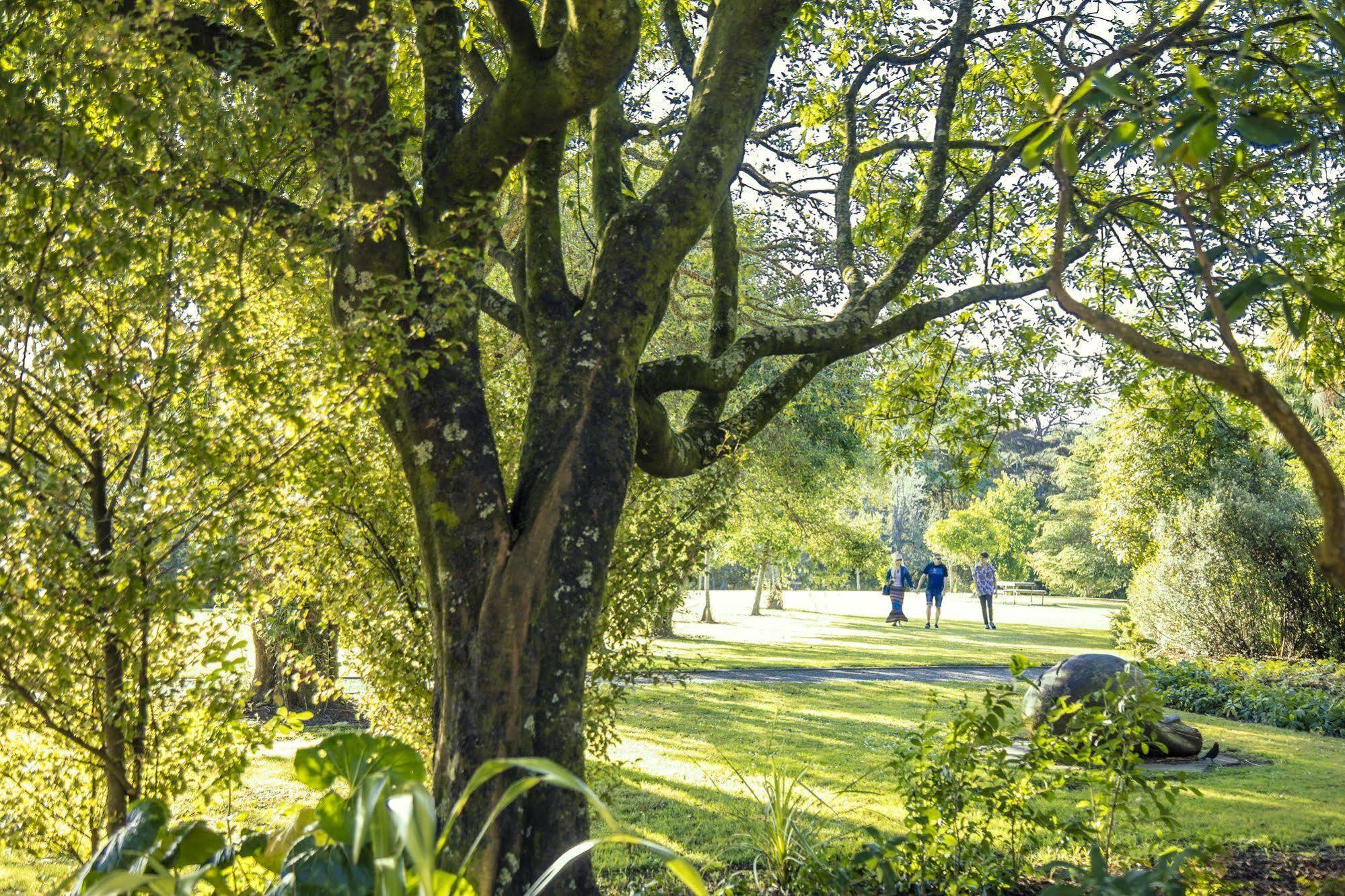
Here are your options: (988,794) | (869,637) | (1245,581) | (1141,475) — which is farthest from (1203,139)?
(869,637)

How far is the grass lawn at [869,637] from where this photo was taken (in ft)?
58.9

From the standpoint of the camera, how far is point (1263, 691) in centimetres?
1258

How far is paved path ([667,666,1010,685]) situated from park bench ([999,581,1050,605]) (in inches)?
1336

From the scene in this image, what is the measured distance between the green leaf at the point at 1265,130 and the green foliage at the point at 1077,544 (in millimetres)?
39153

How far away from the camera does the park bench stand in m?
51.5

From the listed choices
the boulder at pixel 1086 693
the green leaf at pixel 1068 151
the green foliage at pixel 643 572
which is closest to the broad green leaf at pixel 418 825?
the green leaf at pixel 1068 151

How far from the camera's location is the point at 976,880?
15.5 ft

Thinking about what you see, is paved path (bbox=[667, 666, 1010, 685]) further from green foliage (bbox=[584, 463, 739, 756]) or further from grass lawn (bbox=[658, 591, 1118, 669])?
green foliage (bbox=[584, 463, 739, 756])

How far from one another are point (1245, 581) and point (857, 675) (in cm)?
666

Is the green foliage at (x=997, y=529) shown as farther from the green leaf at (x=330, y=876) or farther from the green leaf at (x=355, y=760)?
the green leaf at (x=330, y=876)

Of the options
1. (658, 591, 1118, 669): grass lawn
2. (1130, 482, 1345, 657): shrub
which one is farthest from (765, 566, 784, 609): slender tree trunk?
(1130, 482, 1345, 657): shrub

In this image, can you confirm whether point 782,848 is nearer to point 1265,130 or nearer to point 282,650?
point 1265,130

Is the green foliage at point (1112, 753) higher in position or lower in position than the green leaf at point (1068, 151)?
lower

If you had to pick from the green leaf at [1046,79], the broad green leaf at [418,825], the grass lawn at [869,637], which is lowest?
the grass lawn at [869,637]
